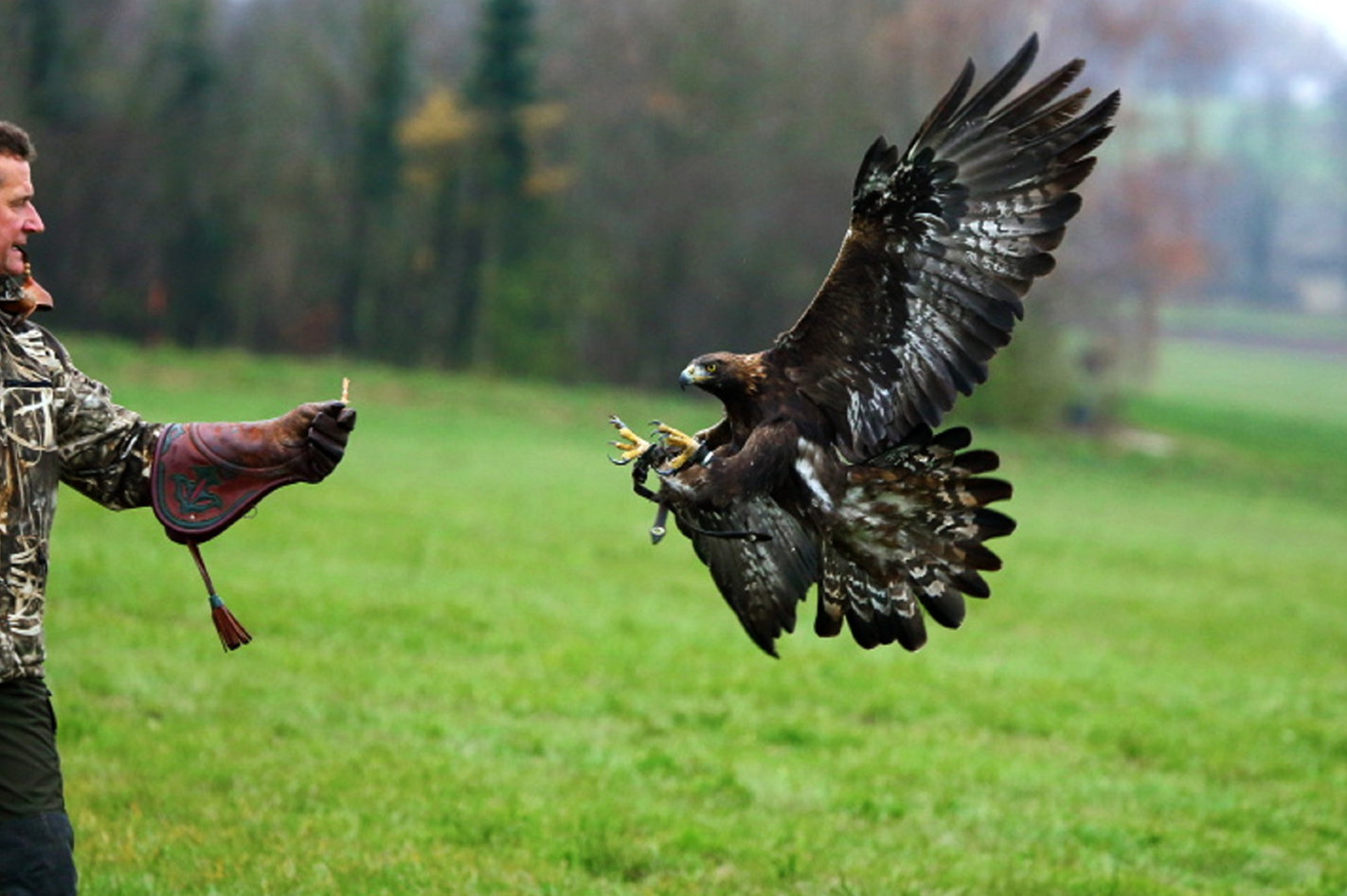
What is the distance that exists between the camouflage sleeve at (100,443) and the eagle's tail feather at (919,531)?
2215 mm

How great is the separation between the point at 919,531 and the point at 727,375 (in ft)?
2.72

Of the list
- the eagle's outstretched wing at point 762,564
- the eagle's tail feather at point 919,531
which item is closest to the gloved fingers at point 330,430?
the eagle's outstretched wing at point 762,564

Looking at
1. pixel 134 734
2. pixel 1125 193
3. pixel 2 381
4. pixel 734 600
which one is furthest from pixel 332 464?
pixel 1125 193

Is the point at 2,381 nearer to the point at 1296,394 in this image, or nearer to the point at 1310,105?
the point at 1296,394

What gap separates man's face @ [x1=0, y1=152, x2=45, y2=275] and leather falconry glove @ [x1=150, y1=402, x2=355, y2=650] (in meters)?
0.66

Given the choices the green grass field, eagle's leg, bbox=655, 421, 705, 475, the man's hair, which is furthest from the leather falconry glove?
the green grass field

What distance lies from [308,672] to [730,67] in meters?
28.9

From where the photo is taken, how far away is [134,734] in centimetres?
765

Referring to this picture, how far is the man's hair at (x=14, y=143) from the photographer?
4301 mm

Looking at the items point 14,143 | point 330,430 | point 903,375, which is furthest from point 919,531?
point 14,143

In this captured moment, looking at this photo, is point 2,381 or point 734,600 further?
point 734,600

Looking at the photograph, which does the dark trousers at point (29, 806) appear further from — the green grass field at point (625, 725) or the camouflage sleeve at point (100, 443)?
the green grass field at point (625, 725)

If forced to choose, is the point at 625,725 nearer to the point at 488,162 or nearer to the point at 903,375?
the point at 903,375

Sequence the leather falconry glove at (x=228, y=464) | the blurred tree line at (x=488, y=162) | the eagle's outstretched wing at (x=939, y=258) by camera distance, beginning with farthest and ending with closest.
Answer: the blurred tree line at (x=488, y=162)
the eagle's outstretched wing at (x=939, y=258)
the leather falconry glove at (x=228, y=464)
